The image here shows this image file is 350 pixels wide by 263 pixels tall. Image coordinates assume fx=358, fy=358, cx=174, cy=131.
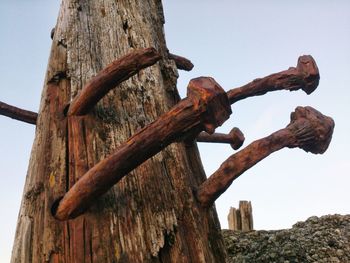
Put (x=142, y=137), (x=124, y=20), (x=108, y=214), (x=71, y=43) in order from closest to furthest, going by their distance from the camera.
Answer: (x=142, y=137), (x=108, y=214), (x=71, y=43), (x=124, y=20)

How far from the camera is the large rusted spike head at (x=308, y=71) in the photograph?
1.55 meters

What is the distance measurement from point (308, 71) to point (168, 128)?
810 mm

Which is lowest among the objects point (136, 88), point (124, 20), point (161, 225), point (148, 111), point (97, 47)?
point (161, 225)

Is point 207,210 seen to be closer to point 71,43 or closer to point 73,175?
point 73,175

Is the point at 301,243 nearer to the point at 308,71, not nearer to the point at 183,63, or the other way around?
the point at 183,63

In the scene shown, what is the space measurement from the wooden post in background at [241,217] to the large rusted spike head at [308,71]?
3.09 m

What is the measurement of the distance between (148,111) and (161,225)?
578 millimetres

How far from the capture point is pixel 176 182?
58.0 inches

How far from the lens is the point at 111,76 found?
1.38 m

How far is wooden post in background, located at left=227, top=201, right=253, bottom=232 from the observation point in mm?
4461

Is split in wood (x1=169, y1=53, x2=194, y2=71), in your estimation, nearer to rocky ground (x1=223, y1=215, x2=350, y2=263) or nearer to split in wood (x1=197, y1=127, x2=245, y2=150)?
split in wood (x1=197, y1=127, x2=245, y2=150)

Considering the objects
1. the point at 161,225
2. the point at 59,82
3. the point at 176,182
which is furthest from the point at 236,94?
the point at 59,82

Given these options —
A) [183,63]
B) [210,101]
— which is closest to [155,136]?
[210,101]

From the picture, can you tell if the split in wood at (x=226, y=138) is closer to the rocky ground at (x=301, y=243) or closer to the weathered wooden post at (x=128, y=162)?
the weathered wooden post at (x=128, y=162)
